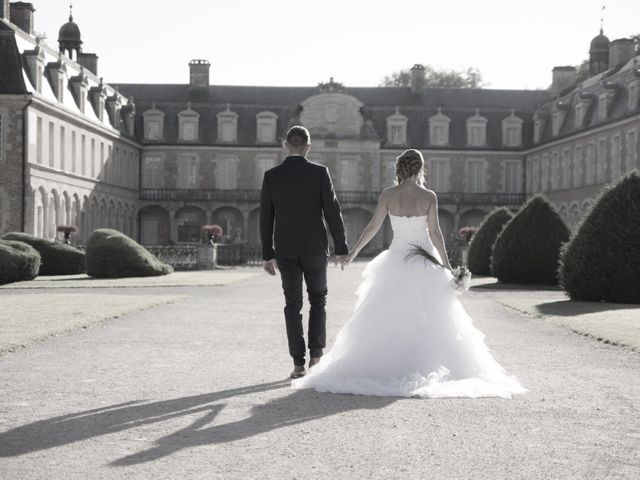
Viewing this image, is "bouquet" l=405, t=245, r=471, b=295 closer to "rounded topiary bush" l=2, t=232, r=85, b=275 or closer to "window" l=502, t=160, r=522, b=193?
"rounded topiary bush" l=2, t=232, r=85, b=275

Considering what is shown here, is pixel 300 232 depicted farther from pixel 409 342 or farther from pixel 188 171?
pixel 188 171

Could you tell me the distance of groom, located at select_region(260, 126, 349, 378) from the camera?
23.0ft

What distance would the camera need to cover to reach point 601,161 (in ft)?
128

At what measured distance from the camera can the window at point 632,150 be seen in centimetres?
3559

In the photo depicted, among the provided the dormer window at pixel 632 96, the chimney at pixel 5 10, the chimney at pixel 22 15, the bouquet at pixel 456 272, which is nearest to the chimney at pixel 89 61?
the chimney at pixel 22 15

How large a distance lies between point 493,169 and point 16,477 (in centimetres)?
4791

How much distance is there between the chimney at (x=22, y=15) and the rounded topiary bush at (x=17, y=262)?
16.9m

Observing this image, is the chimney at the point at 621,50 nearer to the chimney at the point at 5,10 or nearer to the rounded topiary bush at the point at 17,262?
the chimney at the point at 5,10

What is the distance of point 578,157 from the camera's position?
41938mm

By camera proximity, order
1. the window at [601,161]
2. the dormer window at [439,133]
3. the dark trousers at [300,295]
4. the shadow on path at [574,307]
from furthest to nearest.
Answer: the dormer window at [439,133]
the window at [601,161]
the shadow on path at [574,307]
the dark trousers at [300,295]

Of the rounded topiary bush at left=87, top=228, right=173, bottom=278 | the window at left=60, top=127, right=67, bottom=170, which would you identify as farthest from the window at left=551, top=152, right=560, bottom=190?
the rounded topiary bush at left=87, top=228, right=173, bottom=278

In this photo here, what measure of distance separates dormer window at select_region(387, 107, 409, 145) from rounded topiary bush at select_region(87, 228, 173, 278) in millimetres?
27458

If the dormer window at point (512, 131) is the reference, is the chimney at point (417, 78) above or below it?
above

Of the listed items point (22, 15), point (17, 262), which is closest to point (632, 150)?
point (17, 262)
